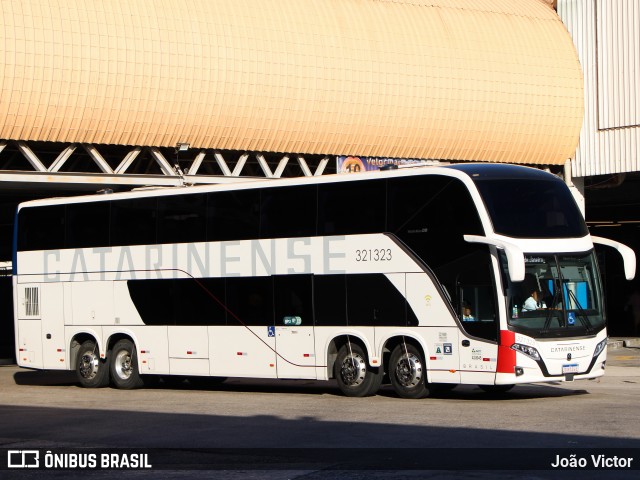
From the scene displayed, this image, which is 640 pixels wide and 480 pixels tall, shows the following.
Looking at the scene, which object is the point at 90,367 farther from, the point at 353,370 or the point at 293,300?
the point at 353,370

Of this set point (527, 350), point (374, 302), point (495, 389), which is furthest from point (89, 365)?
point (527, 350)

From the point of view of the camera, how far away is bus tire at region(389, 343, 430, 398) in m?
20.3

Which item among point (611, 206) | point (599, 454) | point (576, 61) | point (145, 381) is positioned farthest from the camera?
point (611, 206)

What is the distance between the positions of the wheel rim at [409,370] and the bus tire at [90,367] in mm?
7513

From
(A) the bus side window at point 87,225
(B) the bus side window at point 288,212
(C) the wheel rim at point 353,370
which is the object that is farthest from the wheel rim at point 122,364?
(C) the wheel rim at point 353,370

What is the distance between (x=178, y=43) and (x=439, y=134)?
9.15 metres

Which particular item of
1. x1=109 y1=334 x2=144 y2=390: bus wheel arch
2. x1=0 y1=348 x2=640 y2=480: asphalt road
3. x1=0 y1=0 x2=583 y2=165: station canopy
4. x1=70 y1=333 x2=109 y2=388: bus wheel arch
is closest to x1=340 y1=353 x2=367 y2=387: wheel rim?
x1=0 y1=348 x2=640 y2=480: asphalt road

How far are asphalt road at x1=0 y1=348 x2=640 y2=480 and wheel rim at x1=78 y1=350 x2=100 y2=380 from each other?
1.11 m

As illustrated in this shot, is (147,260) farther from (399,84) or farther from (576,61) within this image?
(576,61)

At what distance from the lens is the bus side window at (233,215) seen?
22312mm

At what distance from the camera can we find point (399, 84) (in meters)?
36.5

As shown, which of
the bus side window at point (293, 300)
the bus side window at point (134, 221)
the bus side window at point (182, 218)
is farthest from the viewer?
the bus side window at point (134, 221)

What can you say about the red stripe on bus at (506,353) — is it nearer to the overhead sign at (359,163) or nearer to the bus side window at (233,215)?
the bus side window at (233,215)

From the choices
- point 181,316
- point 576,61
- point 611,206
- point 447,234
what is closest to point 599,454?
point 447,234
